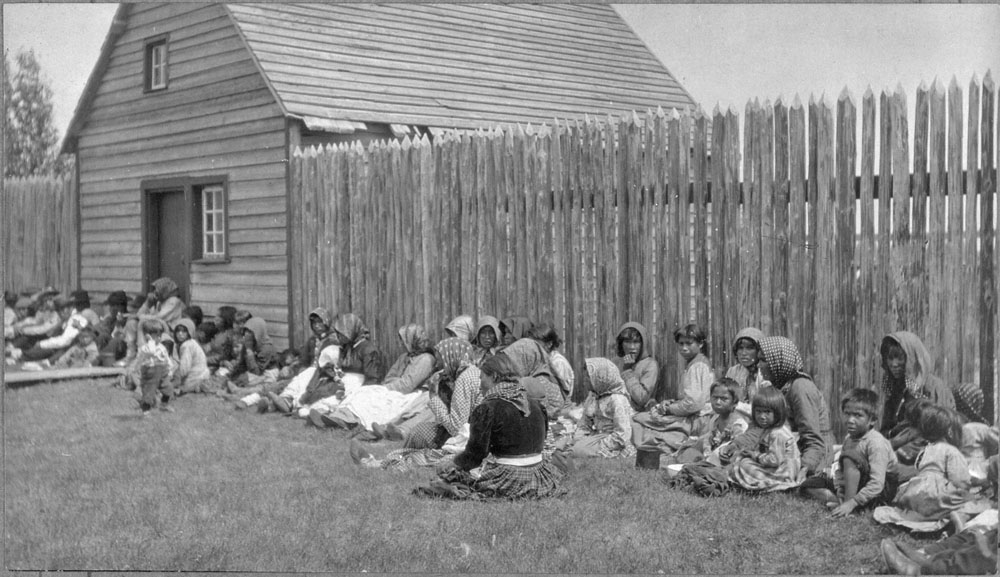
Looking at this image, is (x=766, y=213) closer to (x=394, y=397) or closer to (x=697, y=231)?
(x=697, y=231)

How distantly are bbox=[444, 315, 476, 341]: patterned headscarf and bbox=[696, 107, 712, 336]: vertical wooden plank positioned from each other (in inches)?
100

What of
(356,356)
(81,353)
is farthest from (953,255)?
(81,353)

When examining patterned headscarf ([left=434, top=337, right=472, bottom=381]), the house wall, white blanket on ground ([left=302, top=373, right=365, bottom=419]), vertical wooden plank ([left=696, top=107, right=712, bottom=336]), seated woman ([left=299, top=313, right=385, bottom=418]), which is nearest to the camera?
vertical wooden plank ([left=696, top=107, right=712, bottom=336])

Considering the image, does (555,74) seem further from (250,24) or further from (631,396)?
(631,396)

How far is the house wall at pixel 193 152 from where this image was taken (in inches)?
477

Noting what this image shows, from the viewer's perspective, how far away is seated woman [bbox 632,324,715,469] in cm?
734

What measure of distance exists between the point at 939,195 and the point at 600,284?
9.84ft

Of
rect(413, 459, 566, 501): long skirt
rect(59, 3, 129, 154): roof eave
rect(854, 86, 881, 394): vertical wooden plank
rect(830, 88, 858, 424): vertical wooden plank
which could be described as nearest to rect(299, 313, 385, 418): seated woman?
rect(413, 459, 566, 501): long skirt

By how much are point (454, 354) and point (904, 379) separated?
3.75 m

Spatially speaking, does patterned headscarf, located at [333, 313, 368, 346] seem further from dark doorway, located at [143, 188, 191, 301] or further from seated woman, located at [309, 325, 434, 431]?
dark doorway, located at [143, 188, 191, 301]

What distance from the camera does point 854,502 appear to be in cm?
557

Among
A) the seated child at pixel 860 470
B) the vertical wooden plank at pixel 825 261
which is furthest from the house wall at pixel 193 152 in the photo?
the seated child at pixel 860 470

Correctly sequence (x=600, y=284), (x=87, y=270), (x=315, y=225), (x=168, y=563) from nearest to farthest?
1. (x=168, y=563)
2. (x=600, y=284)
3. (x=315, y=225)
4. (x=87, y=270)

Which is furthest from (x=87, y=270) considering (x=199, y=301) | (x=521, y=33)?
(x=521, y=33)
